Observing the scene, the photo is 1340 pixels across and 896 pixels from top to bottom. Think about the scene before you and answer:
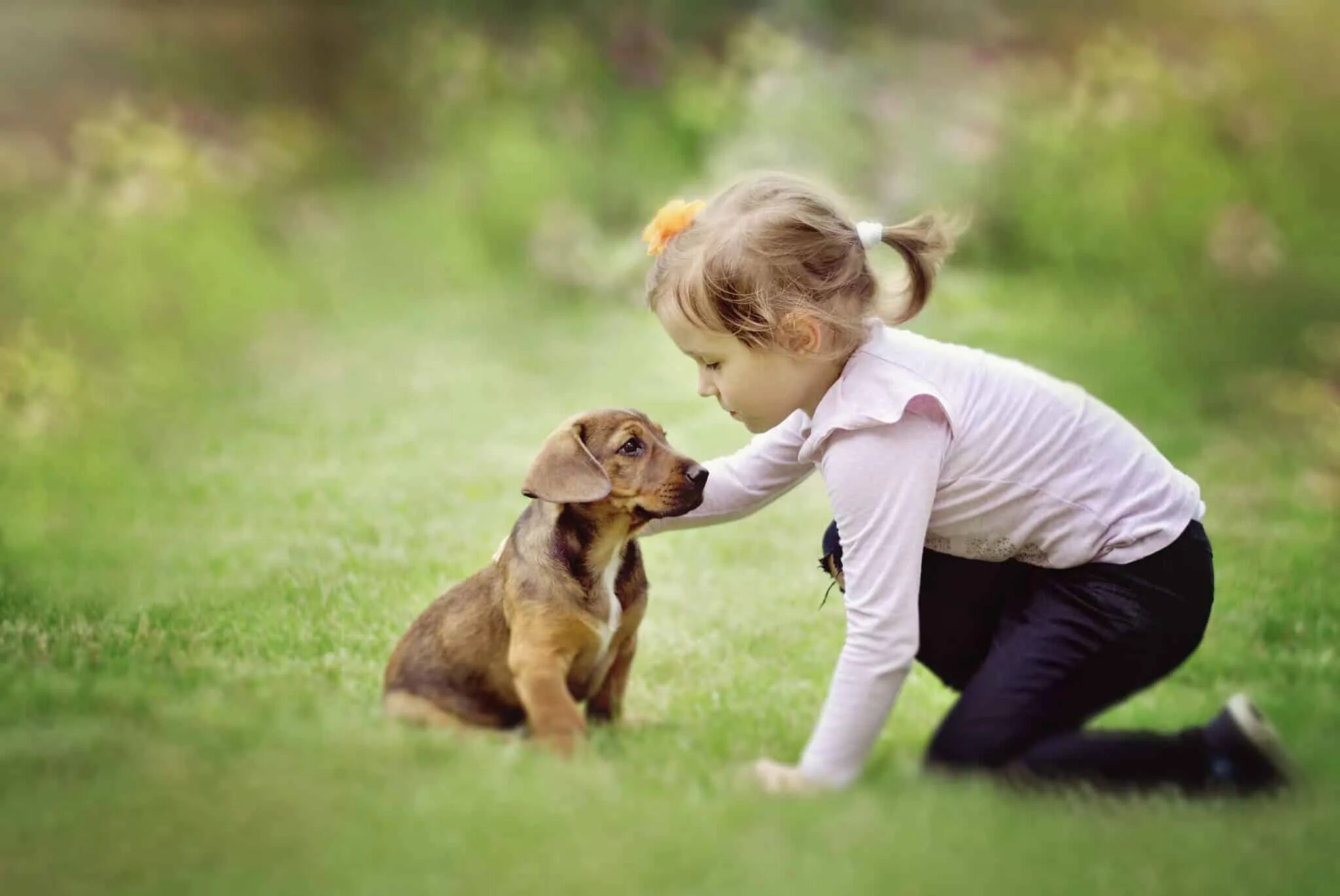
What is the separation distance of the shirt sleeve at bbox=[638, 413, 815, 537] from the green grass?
0.40 meters

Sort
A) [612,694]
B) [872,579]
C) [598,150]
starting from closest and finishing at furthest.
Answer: [872,579] < [612,694] < [598,150]

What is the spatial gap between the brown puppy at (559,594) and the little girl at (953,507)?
220 mm

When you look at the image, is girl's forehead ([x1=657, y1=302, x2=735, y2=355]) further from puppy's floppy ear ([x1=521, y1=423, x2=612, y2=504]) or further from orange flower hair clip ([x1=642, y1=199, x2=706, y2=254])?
puppy's floppy ear ([x1=521, y1=423, x2=612, y2=504])

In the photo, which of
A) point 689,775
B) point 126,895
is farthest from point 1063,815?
point 126,895

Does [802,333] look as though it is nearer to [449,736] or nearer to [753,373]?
[753,373]

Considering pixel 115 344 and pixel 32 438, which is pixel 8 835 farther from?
pixel 115 344

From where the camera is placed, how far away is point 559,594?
2.61 metres

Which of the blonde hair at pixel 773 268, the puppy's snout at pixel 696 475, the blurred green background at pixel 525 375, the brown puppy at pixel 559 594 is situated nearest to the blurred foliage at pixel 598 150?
the blurred green background at pixel 525 375

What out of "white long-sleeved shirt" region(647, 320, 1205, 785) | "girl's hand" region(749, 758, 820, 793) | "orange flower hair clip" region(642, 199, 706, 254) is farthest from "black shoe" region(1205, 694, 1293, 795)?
"orange flower hair clip" region(642, 199, 706, 254)

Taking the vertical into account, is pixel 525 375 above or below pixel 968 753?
above

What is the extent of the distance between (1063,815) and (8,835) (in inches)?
61.4

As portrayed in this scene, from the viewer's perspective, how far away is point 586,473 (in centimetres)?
257

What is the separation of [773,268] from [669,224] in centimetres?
23

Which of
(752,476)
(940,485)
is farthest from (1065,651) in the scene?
(752,476)
